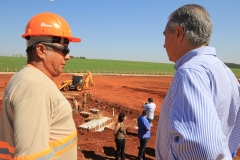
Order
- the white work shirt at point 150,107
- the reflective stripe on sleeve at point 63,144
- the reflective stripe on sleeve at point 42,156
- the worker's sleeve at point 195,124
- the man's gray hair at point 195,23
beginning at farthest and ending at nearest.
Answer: the white work shirt at point 150,107, the reflective stripe on sleeve at point 63,144, the man's gray hair at point 195,23, the reflective stripe on sleeve at point 42,156, the worker's sleeve at point 195,124

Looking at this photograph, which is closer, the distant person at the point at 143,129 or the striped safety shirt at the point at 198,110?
the striped safety shirt at the point at 198,110

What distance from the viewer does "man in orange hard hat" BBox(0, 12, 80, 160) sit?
57.0 inches

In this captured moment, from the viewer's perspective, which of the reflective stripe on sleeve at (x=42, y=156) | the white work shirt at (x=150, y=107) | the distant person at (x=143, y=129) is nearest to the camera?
the reflective stripe on sleeve at (x=42, y=156)

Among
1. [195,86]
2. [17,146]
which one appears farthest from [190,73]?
[17,146]

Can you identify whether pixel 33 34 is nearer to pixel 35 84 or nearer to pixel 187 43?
pixel 35 84

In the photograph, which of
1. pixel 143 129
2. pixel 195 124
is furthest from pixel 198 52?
pixel 143 129

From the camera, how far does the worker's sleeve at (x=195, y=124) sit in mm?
1165

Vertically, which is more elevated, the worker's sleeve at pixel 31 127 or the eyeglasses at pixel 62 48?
the eyeglasses at pixel 62 48

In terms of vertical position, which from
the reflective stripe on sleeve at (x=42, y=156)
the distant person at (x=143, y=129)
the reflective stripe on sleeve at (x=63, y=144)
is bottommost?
the distant person at (x=143, y=129)

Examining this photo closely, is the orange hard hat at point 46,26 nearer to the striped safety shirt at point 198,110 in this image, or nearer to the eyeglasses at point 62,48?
the eyeglasses at point 62,48

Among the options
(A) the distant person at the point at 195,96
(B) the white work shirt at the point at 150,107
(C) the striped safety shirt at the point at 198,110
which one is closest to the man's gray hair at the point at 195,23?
(A) the distant person at the point at 195,96

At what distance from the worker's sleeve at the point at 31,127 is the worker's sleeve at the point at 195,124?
2.79 ft

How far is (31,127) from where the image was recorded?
144cm

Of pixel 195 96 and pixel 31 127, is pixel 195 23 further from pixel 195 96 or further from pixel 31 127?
pixel 31 127
